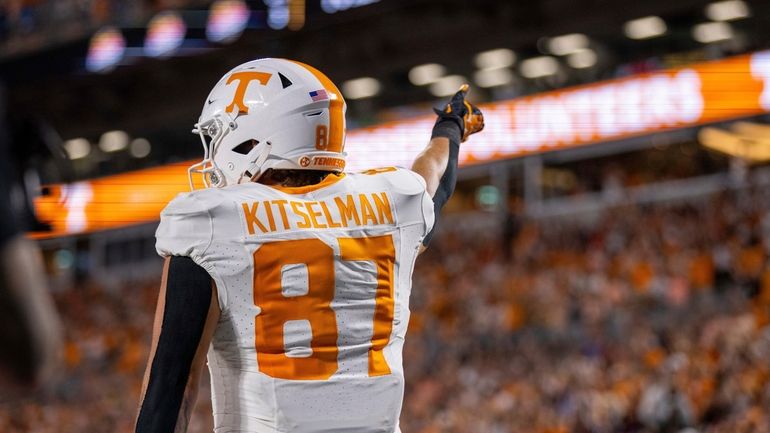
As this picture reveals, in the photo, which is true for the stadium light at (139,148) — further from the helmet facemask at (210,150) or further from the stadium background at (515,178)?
the helmet facemask at (210,150)

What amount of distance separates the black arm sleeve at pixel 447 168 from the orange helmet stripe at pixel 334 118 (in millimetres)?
319

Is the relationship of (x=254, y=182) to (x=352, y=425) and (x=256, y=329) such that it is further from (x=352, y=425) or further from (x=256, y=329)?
(x=352, y=425)

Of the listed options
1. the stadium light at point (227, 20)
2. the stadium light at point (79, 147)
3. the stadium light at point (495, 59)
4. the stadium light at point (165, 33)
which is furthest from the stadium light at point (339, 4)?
the stadium light at point (79, 147)

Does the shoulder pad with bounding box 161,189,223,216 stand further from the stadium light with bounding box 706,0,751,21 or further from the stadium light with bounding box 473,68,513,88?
the stadium light with bounding box 473,68,513,88

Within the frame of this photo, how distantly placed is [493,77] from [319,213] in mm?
14706

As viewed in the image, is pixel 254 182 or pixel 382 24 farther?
pixel 382 24

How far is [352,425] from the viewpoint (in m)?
2.47

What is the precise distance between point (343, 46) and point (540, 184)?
3632mm

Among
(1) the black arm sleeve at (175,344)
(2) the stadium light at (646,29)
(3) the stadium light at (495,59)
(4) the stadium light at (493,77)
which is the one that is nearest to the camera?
(1) the black arm sleeve at (175,344)

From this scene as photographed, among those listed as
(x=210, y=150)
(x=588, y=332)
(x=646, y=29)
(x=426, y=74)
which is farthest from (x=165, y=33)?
(x=210, y=150)

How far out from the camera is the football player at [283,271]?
2361 millimetres

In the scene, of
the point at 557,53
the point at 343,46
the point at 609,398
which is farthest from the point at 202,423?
the point at 557,53

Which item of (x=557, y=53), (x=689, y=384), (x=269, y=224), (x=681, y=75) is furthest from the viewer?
(x=557, y=53)

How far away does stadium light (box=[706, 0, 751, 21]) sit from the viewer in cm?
1403
